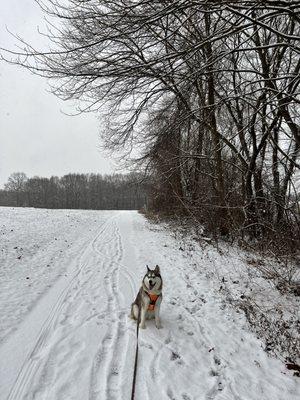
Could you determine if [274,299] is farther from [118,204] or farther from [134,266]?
[118,204]

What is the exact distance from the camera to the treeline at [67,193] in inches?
4355

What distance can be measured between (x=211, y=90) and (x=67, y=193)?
10616 cm

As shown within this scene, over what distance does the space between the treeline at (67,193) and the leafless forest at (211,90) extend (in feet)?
293

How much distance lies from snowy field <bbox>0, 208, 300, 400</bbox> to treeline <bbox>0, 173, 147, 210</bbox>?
320 feet

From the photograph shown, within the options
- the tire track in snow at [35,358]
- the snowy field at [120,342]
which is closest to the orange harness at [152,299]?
the snowy field at [120,342]

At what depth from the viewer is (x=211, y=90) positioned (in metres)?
12.3

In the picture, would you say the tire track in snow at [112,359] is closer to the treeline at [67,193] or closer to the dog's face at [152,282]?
the dog's face at [152,282]

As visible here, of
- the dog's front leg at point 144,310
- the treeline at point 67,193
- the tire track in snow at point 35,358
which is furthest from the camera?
Result: the treeline at point 67,193

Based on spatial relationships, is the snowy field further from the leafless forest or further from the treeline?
the treeline

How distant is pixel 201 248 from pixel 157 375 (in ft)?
26.7

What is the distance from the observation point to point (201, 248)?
475 inches

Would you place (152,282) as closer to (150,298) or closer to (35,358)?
(150,298)

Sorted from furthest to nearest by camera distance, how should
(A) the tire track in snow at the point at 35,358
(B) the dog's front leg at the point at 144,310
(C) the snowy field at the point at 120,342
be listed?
(B) the dog's front leg at the point at 144,310
(C) the snowy field at the point at 120,342
(A) the tire track in snow at the point at 35,358

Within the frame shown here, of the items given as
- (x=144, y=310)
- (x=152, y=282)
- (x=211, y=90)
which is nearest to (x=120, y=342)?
(x=144, y=310)
